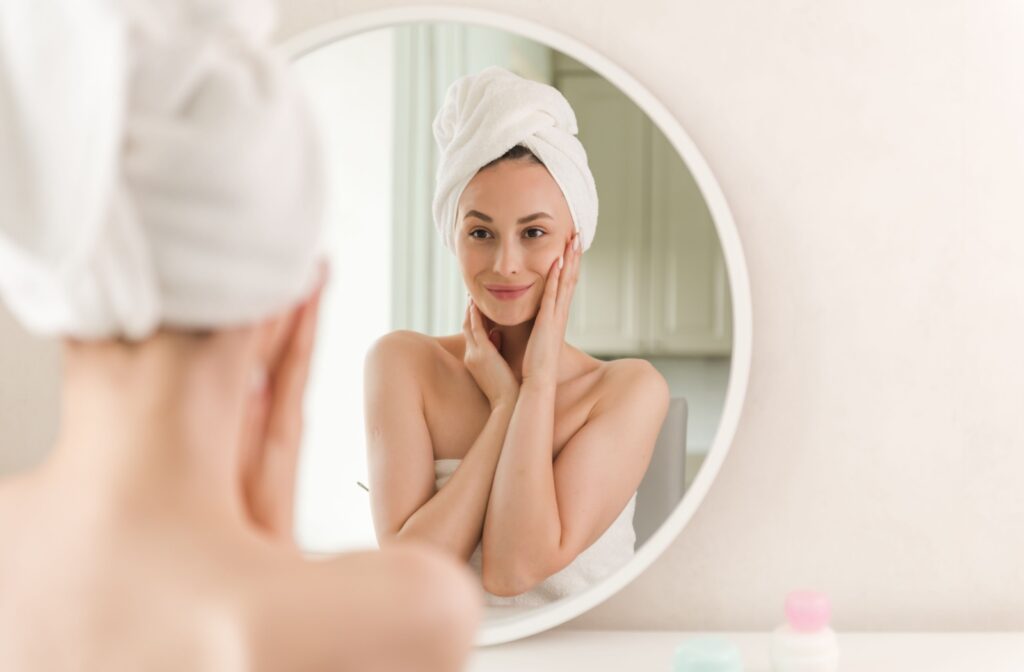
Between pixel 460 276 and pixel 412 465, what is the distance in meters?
0.21

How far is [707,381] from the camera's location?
1.24 m

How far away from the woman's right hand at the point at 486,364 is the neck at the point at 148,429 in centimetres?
75

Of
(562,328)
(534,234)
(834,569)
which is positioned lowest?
(834,569)

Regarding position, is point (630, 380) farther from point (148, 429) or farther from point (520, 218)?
point (148, 429)

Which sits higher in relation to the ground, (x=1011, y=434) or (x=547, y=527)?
(x=1011, y=434)

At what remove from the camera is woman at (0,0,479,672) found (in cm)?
43

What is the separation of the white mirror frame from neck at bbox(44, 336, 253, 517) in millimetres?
803

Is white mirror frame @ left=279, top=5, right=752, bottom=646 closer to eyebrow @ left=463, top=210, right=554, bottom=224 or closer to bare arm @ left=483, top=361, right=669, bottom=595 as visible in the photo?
bare arm @ left=483, top=361, right=669, bottom=595

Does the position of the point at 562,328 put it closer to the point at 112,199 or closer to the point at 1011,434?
the point at 1011,434

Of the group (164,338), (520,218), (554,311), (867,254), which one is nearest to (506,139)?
(520,218)

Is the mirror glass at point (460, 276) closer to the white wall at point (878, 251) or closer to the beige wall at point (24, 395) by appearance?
the white wall at point (878, 251)

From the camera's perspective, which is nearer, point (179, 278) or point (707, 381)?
point (179, 278)

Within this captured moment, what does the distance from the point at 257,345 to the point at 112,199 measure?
0.10 meters

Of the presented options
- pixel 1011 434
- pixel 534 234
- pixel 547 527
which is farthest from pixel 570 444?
pixel 1011 434
